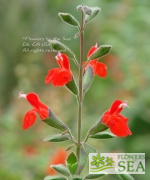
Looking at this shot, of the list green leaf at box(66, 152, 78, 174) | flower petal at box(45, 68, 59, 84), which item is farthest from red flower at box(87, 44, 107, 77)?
green leaf at box(66, 152, 78, 174)

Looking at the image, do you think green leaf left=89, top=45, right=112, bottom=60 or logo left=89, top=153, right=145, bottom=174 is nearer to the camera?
green leaf left=89, top=45, right=112, bottom=60

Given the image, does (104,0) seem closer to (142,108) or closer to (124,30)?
(124,30)

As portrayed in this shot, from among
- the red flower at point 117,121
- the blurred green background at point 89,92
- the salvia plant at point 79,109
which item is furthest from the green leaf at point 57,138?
the blurred green background at point 89,92

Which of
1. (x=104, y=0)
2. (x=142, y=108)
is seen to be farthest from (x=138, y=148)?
(x=104, y=0)

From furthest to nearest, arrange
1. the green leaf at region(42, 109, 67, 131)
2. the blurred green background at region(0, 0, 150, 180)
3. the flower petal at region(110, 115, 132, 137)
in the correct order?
the blurred green background at region(0, 0, 150, 180) → the green leaf at region(42, 109, 67, 131) → the flower petal at region(110, 115, 132, 137)

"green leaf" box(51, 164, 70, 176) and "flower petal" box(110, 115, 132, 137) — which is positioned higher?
"flower petal" box(110, 115, 132, 137)

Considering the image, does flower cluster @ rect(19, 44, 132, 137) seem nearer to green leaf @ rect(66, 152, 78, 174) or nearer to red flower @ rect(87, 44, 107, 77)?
red flower @ rect(87, 44, 107, 77)

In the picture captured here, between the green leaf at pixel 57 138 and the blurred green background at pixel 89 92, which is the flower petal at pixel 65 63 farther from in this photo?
the blurred green background at pixel 89 92
